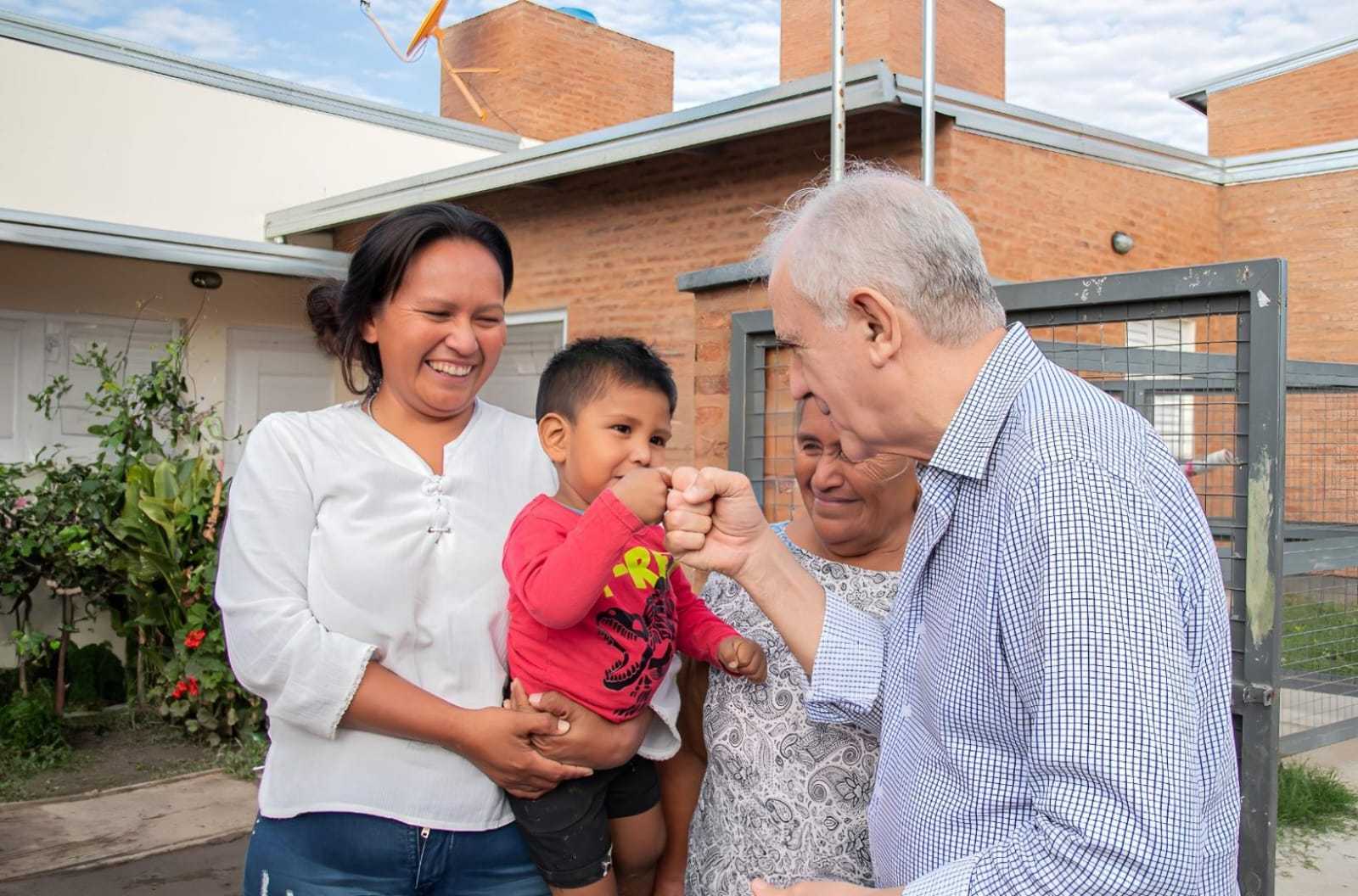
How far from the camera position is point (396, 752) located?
1853 millimetres

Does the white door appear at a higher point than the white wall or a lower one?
lower

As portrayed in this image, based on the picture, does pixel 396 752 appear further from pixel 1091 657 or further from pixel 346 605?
pixel 1091 657

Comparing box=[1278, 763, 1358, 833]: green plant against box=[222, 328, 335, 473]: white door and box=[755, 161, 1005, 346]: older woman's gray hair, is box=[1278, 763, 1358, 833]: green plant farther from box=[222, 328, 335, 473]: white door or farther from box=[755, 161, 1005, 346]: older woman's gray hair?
box=[222, 328, 335, 473]: white door

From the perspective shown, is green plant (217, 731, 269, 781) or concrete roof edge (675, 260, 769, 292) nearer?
concrete roof edge (675, 260, 769, 292)

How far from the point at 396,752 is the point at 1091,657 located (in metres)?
1.16

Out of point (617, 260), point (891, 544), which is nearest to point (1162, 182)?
point (617, 260)

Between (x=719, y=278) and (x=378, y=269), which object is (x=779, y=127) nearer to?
(x=719, y=278)

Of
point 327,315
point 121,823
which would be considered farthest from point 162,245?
point 327,315

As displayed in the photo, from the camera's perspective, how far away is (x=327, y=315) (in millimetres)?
2111

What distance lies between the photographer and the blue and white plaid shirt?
1149mm

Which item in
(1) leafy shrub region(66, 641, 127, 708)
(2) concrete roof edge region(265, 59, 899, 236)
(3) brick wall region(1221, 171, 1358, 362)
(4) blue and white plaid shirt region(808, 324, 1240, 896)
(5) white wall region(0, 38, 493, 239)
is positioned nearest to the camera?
(4) blue and white plaid shirt region(808, 324, 1240, 896)

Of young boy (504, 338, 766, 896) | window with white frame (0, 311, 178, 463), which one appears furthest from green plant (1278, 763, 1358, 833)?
window with white frame (0, 311, 178, 463)

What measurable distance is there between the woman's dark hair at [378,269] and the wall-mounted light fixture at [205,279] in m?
8.21

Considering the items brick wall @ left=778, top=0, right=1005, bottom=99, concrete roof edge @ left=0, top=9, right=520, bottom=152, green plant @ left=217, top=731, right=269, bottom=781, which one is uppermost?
brick wall @ left=778, top=0, right=1005, bottom=99
